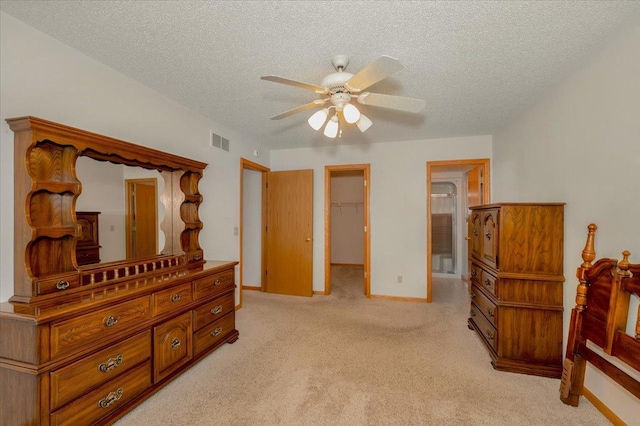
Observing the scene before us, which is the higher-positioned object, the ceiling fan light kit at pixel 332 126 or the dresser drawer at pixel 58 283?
the ceiling fan light kit at pixel 332 126

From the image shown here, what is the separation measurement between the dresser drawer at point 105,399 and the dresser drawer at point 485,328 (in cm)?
276

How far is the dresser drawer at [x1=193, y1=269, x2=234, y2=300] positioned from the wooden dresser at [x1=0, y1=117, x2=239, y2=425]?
47 millimetres

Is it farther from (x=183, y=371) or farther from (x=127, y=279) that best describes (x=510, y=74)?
(x=183, y=371)

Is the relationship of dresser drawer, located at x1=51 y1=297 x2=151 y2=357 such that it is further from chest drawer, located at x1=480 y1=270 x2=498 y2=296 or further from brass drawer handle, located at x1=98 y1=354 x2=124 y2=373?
chest drawer, located at x1=480 y1=270 x2=498 y2=296

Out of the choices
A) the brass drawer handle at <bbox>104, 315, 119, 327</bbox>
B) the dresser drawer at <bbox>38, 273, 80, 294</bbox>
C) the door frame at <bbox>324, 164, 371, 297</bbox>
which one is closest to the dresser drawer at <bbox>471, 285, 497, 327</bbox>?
the door frame at <bbox>324, 164, 371, 297</bbox>

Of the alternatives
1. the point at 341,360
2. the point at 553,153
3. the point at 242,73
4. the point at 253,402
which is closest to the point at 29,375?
the point at 253,402

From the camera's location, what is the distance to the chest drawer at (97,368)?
142cm

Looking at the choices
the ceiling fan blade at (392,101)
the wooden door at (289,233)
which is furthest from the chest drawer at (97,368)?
the wooden door at (289,233)

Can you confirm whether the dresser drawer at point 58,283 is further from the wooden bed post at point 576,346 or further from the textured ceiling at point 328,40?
the wooden bed post at point 576,346

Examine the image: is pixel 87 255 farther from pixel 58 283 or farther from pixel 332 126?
pixel 332 126

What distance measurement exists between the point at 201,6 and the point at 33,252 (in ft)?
5.44

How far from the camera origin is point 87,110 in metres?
2.00

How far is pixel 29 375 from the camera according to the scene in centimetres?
135

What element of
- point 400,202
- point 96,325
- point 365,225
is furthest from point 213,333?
point 400,202
